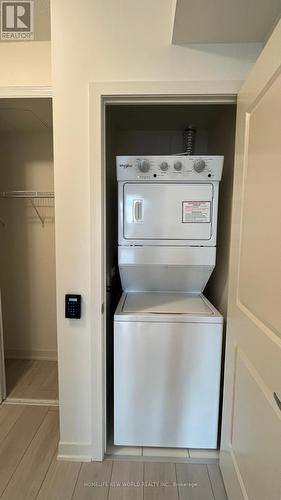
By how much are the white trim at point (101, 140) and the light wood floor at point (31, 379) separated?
89 centimetres

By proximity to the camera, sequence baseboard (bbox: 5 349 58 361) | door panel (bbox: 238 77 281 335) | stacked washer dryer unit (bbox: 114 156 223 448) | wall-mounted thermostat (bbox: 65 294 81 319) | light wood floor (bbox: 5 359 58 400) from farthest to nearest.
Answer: baseboard (bbox: 5 349 58 361), light wood floor (bbox: 5 359 58 400), stacked washer dryer unit (bbox: 114 156 223 448), wall-mounted thermostat (bbox: 65 294 81 319), door panel (bbox: 238 77 281 335)

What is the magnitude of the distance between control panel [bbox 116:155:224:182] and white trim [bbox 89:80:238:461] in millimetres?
305

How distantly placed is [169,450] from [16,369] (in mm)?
1649

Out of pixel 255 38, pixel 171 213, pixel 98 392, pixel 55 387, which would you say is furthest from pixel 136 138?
pixel 55 387

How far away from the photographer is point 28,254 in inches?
107

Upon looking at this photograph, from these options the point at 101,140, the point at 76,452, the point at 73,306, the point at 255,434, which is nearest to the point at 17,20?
the point at 101,140

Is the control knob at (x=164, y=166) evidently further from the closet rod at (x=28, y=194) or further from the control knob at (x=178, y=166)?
the closet rod at (x=28, y=194)

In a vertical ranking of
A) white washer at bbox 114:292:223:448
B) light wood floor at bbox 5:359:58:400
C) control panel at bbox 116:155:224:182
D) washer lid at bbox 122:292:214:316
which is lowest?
light wood floor at bbox 5:359:58:400

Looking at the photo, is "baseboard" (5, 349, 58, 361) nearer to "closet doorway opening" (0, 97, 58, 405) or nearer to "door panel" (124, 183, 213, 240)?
"closet doorway opening" (0, 97, 58, 405)

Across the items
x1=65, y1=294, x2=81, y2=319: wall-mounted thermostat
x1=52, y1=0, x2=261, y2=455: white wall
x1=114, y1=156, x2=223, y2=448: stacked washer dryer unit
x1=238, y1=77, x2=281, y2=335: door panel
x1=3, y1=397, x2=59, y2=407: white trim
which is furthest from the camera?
x1=3, y1=397, x2=59, y2=407: white trim

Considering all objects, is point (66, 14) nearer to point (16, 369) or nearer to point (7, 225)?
point (7, 225)

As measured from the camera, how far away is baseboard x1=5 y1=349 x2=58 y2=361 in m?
2.82

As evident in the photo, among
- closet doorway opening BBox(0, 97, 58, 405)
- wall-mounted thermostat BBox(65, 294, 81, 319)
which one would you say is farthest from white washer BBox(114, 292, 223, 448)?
closet doorway opening BBox(0, 97, 58, 405)

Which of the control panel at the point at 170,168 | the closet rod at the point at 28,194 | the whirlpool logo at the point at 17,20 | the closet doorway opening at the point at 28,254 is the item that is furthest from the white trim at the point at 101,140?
the closet rod at the point at 28,194
